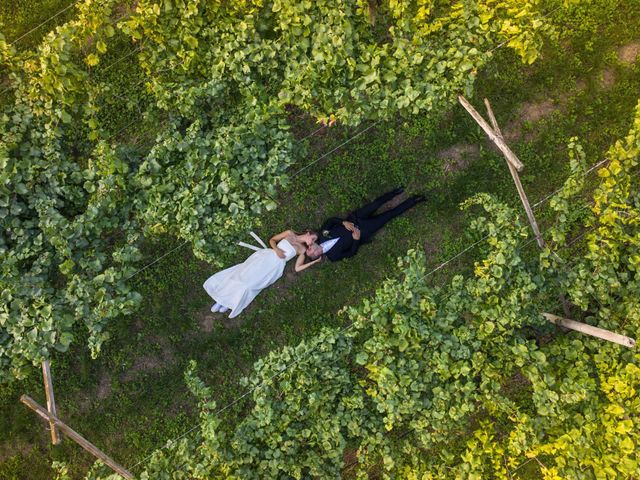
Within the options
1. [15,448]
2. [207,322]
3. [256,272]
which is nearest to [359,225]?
[256,272]

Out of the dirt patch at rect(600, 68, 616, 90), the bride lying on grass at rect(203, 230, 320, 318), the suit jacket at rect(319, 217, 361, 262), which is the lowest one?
the dirt patch at rect(600, 68, 616, 90)

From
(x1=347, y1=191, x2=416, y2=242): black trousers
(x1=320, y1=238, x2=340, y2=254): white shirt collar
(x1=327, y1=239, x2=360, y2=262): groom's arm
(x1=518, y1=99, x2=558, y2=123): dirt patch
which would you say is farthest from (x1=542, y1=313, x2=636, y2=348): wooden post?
(x1=518, y1=99, x2=558, y2=123): dirt patch

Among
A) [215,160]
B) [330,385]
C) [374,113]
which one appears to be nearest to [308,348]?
[330,385]

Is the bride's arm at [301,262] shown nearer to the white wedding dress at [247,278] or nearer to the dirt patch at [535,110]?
the white wedding dress at [247,278]

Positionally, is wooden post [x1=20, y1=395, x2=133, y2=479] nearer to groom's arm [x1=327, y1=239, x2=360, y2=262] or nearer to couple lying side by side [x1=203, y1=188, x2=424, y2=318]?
couple lying side by side [x1=203, y1=188, x2=424, y2=318]

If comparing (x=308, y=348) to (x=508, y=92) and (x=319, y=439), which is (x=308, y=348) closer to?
(x=319, y=439)
